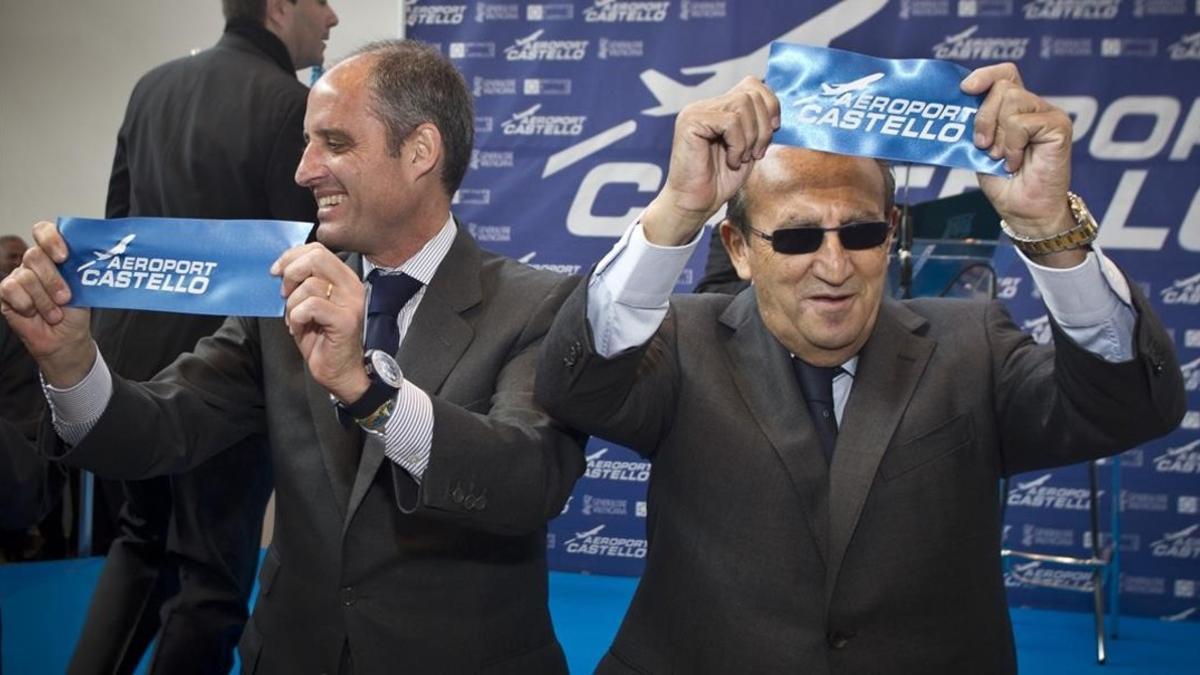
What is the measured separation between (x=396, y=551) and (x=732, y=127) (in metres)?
0.92

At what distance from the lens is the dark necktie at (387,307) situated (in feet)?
7.41

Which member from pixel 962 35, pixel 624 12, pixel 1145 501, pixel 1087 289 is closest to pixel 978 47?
pixel 962 35

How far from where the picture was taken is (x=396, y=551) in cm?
216

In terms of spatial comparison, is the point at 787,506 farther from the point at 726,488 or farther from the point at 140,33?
the point at 140,33

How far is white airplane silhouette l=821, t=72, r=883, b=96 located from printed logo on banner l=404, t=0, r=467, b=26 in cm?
504

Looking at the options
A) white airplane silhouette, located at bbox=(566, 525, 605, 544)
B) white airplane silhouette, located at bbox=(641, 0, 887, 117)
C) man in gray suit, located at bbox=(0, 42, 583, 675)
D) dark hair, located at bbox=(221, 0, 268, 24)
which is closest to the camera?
man in gray suit, located at bbox=(0, 42, 583, 675)

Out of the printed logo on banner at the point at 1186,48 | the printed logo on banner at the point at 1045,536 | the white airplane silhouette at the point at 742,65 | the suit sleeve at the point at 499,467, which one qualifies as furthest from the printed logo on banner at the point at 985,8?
the suit sleeve at the point at 499,467

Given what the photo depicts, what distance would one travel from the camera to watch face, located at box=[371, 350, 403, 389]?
1843mm

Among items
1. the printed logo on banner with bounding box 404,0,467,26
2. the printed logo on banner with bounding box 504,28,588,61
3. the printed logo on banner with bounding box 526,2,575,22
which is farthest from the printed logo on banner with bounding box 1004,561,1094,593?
the printed logo on banner with bounding box 404,0,467,26

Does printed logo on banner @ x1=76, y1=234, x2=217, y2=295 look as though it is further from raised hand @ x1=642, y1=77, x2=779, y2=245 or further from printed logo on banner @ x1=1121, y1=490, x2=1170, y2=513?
printed logo on banner @ x1=1121, y1=490, x2=1170, y2=513

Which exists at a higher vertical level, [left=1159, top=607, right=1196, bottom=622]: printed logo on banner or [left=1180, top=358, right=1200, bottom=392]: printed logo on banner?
[left=1180, top=358, right=1200, bottom=392]: printed logo on banner

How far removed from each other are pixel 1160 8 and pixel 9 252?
5901mm

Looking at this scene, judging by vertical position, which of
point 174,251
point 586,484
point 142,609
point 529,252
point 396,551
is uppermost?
point 174,251

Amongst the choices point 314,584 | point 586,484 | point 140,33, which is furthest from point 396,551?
point 140,33
